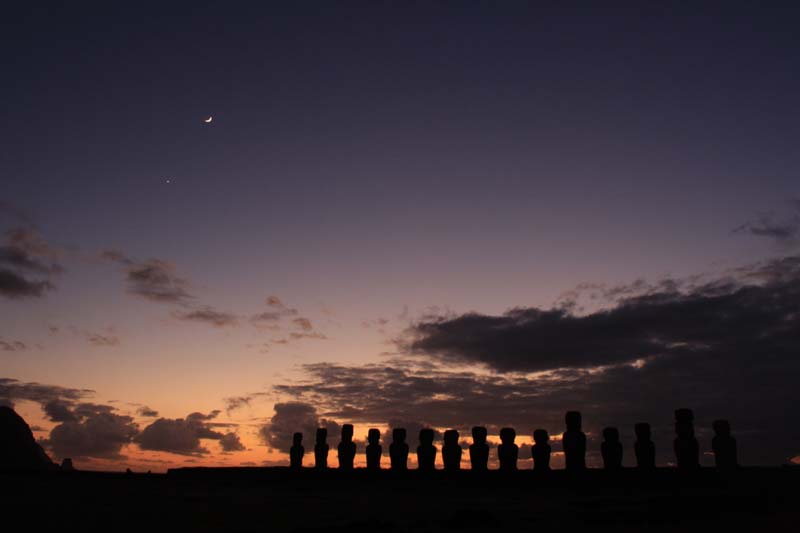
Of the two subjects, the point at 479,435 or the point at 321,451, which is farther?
the point at 321,451

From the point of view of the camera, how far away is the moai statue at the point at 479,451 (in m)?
28.6

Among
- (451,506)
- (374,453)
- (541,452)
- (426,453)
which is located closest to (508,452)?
(541,452)

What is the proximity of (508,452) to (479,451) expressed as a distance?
1.52 metres

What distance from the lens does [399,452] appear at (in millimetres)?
31578

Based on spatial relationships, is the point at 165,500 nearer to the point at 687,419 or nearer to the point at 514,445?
the point at 514,445

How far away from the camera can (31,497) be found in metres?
17.8

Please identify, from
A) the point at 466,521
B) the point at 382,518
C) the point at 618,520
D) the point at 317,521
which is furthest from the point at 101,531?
the point at 618,520

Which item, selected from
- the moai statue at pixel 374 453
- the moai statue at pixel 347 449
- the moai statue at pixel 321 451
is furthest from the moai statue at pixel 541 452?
the moai statue at pixel 321 451

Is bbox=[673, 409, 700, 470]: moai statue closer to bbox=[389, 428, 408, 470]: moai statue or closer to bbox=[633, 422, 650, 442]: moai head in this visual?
bbox=[633, 422, 650, 442]: moai head

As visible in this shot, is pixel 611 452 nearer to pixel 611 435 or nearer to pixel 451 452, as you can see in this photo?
pixel 611 435

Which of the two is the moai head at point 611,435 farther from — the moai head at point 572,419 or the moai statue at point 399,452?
the moai statue at point 399,452

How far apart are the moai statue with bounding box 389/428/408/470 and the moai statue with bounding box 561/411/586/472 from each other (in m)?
8.74

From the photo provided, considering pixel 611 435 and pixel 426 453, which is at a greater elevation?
pixel 611 435

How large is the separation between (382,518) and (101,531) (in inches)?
207
